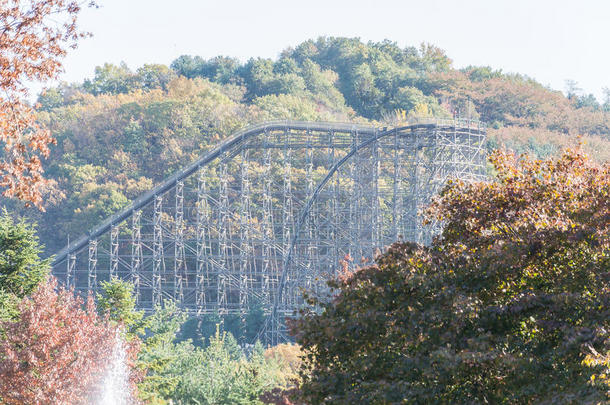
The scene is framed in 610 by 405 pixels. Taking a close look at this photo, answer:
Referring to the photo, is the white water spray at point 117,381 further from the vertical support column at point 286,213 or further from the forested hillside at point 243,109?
the forested hillside at point 243,109

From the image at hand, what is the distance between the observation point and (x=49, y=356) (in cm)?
1680

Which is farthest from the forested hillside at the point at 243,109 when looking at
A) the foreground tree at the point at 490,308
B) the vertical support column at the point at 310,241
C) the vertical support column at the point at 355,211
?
the foreground tree at the point at 490,308

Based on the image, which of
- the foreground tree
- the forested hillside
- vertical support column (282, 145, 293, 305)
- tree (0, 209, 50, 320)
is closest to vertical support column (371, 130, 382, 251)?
vertical support column (282, 145, 293, 305)

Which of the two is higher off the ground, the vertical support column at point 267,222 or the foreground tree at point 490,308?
the foreground tree at point 490,308

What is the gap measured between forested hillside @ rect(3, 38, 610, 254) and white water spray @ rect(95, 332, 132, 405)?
110 ft

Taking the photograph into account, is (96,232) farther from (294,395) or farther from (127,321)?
(294,395)

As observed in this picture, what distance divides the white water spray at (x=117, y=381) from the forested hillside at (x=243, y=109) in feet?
110

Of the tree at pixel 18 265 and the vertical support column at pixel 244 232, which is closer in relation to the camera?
the tree at pixel 18 265

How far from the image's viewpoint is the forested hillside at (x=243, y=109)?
57594mm

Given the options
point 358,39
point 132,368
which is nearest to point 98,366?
point 132,368

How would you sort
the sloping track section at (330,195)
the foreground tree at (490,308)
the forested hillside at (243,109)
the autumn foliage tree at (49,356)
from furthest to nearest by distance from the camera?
the forested hillside at (243,109), the sloping track section at (330,195), the autumn foliage tree at (49,356), the foreground tree at (490,308)

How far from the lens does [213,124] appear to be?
60344mm

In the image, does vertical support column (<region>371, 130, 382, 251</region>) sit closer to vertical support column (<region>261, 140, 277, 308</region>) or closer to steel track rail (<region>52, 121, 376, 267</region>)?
steel track rail (<region>52, 121, 376, 267</region>)

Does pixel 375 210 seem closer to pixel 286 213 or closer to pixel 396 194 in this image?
pixel 396 194
